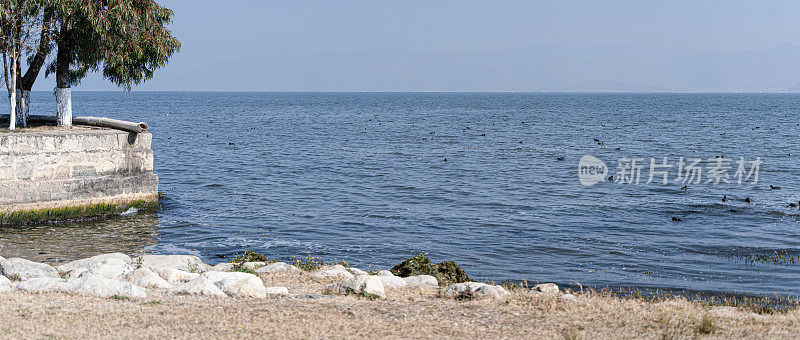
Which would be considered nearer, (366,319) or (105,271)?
(366,319)

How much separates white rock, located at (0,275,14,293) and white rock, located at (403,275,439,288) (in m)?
6.90

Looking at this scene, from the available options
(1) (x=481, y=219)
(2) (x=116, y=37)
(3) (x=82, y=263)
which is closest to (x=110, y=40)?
(2) (x=116, y=37)

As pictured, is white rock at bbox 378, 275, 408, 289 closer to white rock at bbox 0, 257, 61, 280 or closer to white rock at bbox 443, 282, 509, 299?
white rock at bbox 443, 282, 509, 299

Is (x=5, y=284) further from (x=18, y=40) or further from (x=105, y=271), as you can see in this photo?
(x=18, y=40)

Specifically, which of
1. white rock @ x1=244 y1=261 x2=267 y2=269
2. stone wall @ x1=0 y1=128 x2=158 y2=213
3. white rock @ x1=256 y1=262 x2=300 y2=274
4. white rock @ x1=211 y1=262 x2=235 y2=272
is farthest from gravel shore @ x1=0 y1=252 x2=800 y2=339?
stone wall @ x1=0 y1=128 x2=158 y2=213

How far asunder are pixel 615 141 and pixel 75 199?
4478cm

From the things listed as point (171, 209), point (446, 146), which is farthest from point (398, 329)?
point (446, 146)

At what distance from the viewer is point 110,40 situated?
24.2m

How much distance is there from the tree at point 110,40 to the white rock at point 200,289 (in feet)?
47.9

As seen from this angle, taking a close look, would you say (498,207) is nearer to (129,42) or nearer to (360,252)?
(360,252)

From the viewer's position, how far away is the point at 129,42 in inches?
971

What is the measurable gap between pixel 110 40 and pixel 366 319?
60.3 feet

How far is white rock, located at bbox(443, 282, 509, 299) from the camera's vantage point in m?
11.9

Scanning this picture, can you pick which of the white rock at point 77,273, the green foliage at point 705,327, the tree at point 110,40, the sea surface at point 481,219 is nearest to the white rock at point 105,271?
the white rock at point 77,273
